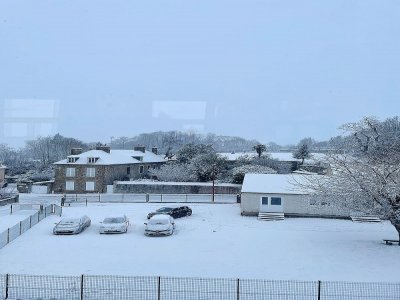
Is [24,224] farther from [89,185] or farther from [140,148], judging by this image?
[140,148]

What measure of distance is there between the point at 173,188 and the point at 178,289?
3052cm

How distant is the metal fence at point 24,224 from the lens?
19.7m

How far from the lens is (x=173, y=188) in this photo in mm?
42938

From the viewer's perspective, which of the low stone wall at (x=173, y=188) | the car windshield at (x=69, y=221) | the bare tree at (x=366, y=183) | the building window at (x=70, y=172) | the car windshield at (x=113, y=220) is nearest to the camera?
the bare tree at (x=366, y=183)

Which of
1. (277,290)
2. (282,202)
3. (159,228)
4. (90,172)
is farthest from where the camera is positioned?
(90,172)

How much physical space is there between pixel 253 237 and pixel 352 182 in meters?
5.20

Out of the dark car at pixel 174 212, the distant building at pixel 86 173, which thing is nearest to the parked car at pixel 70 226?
the dark car at pixel 174 212

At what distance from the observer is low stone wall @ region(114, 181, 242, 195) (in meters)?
41.8

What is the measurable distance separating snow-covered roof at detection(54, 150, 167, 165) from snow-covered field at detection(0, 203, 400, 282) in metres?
21.0

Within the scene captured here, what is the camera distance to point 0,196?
122 feet

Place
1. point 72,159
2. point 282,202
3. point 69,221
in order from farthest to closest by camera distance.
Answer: point 72,159 → point 282,202 → point 69,221

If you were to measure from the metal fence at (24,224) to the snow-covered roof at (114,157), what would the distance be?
14770mm

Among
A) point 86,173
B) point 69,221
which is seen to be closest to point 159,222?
point 69,221

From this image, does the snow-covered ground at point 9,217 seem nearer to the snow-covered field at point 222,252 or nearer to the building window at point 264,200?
the snow-covered field at point 222,252
